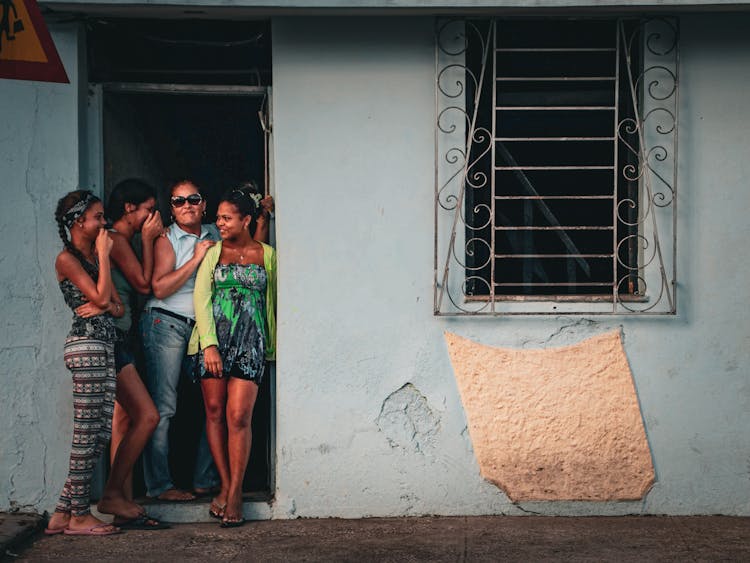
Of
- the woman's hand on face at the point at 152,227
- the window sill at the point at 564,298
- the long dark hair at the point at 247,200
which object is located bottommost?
the window sill at the point at 564,298

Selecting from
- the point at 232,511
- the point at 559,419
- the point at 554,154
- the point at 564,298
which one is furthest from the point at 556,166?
the point at 232,511

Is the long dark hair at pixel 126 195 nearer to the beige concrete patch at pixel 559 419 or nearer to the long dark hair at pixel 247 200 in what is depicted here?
the long dark hair at pixel 247 200

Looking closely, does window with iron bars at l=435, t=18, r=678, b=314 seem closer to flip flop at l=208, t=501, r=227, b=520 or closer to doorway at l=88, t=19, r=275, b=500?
doorway at l=88, t=19, r=275, b=500

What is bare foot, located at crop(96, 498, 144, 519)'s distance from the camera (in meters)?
6.20

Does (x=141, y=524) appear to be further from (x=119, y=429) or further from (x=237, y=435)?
(x=237, y=435)

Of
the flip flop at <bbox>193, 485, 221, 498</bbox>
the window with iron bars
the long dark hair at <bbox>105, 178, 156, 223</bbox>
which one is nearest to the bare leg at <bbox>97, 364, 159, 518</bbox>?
the flip flop at <bbox>193, 485, 221, 498</bbox>

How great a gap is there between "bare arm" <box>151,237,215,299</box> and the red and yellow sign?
200 centimetres

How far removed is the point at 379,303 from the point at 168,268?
1254mm

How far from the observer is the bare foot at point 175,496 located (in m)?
6.47

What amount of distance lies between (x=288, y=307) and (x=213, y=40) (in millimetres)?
1851

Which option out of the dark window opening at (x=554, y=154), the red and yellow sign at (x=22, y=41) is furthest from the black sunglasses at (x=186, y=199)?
the red and yellow sign at (x=22, y=41)

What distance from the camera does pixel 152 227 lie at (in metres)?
6.34

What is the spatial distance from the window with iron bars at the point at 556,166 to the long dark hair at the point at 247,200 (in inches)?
42.5

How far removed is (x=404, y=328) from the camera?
20.9 ft
